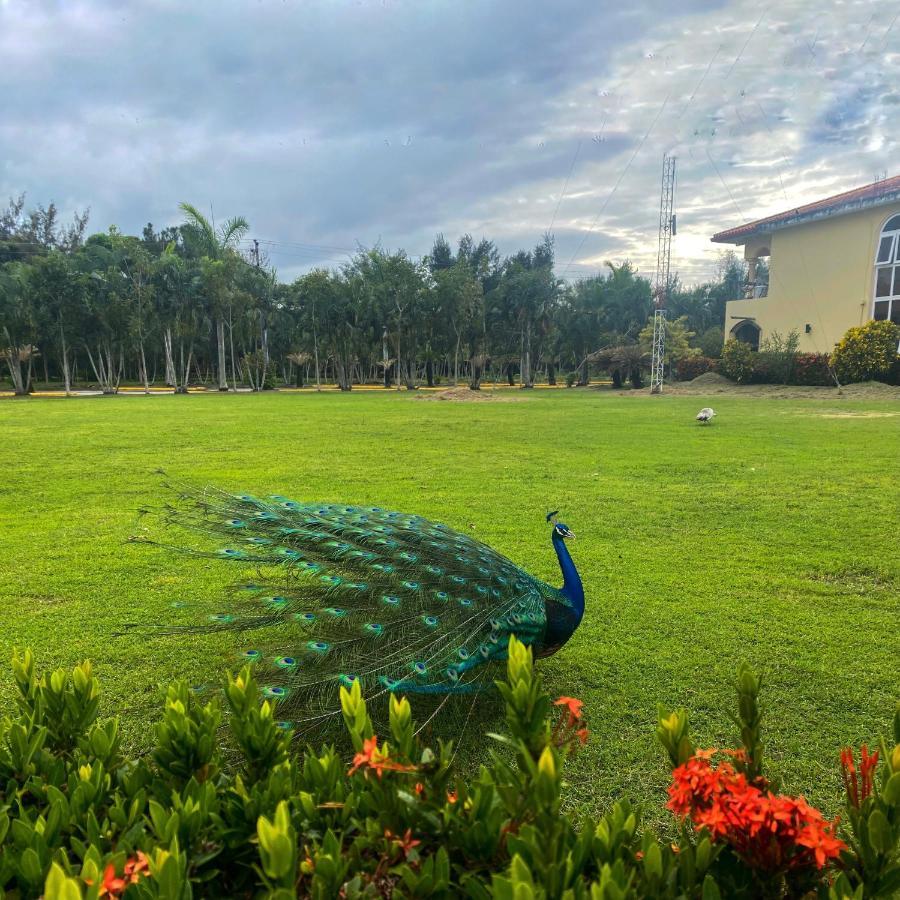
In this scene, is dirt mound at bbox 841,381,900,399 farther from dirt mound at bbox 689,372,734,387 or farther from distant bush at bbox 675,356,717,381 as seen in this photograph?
distant bush at bbox 675,356,717,381

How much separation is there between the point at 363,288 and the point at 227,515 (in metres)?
37.6

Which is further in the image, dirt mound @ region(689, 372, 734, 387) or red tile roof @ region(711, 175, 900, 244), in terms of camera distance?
dirt mound @ region(689, 372, 734, 387)

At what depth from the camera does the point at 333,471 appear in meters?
9.30

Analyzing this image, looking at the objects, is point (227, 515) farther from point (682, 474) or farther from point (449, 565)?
point (682, 474)

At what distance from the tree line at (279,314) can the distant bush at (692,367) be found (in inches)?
58.9

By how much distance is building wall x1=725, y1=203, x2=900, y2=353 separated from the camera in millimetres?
30078

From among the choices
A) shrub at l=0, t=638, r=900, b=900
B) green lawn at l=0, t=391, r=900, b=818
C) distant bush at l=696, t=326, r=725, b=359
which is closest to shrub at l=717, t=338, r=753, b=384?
distant bush at l=696, t=326, r=725, b=359

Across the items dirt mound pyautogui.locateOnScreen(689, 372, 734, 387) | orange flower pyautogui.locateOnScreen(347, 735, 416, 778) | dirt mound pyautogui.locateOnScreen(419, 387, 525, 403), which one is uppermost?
dirt mound pyautogui.locateOnScreen(689, 372, 734, 387)

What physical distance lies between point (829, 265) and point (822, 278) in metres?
0.66

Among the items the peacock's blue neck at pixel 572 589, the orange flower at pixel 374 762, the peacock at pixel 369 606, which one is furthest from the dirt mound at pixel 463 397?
the orange flower at pixel 374 762

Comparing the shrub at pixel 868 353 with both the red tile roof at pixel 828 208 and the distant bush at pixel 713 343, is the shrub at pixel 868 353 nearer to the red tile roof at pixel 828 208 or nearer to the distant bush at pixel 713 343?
the red tile roof at pixel 828 208

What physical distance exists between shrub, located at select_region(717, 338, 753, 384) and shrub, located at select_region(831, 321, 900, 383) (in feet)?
13.2

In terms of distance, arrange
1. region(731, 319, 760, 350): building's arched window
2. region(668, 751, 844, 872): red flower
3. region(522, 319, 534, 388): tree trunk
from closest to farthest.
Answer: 1. region(668, 751, 844, 872): red flower
2. region(731, 319, 760, 350): building's arched window
3. region(522, 319, 534, 388): tree trunk

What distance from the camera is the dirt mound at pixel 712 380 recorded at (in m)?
33.2
